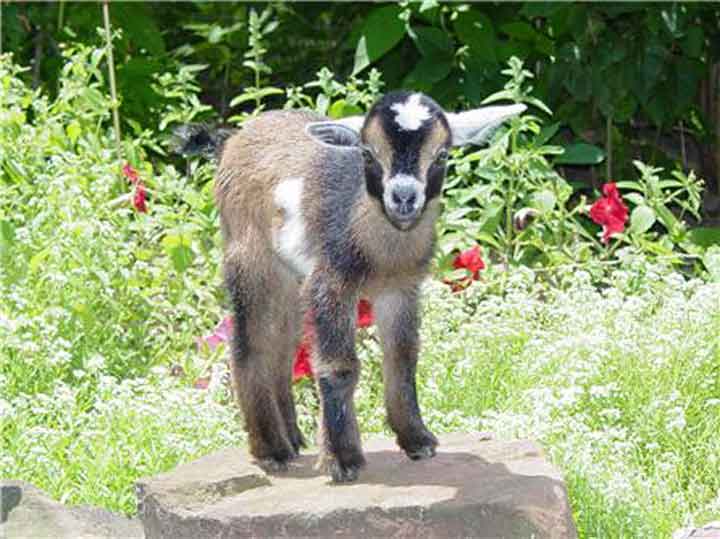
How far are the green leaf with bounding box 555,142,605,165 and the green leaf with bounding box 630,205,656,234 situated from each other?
30.0 inches

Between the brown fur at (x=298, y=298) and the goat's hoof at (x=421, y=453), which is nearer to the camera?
the brown fur at (x=298, y=298)

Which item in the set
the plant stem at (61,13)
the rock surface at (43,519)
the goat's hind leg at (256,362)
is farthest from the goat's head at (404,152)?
the plant stem at (61,13)

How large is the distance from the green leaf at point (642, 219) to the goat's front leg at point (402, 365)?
2.61m

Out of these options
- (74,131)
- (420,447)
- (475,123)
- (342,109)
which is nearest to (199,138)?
(475,123)

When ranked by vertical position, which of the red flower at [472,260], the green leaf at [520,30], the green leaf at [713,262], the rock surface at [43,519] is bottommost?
the rock surface at [43,519]

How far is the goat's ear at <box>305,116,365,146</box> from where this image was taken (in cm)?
575

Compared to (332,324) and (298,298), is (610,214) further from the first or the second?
(332,324)

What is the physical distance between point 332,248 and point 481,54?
394 cm

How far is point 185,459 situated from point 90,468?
0.40 m

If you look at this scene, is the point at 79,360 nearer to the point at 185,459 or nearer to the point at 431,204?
the point at 185,459

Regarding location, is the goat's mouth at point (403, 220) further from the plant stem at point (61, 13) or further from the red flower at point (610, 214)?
the plant stem at point (61, 13)

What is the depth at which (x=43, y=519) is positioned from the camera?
5992 mm

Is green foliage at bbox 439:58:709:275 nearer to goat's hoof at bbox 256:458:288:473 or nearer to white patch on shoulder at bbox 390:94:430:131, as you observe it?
goat's hoof at bbox 256:458:288:473

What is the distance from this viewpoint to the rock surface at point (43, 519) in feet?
19.6
